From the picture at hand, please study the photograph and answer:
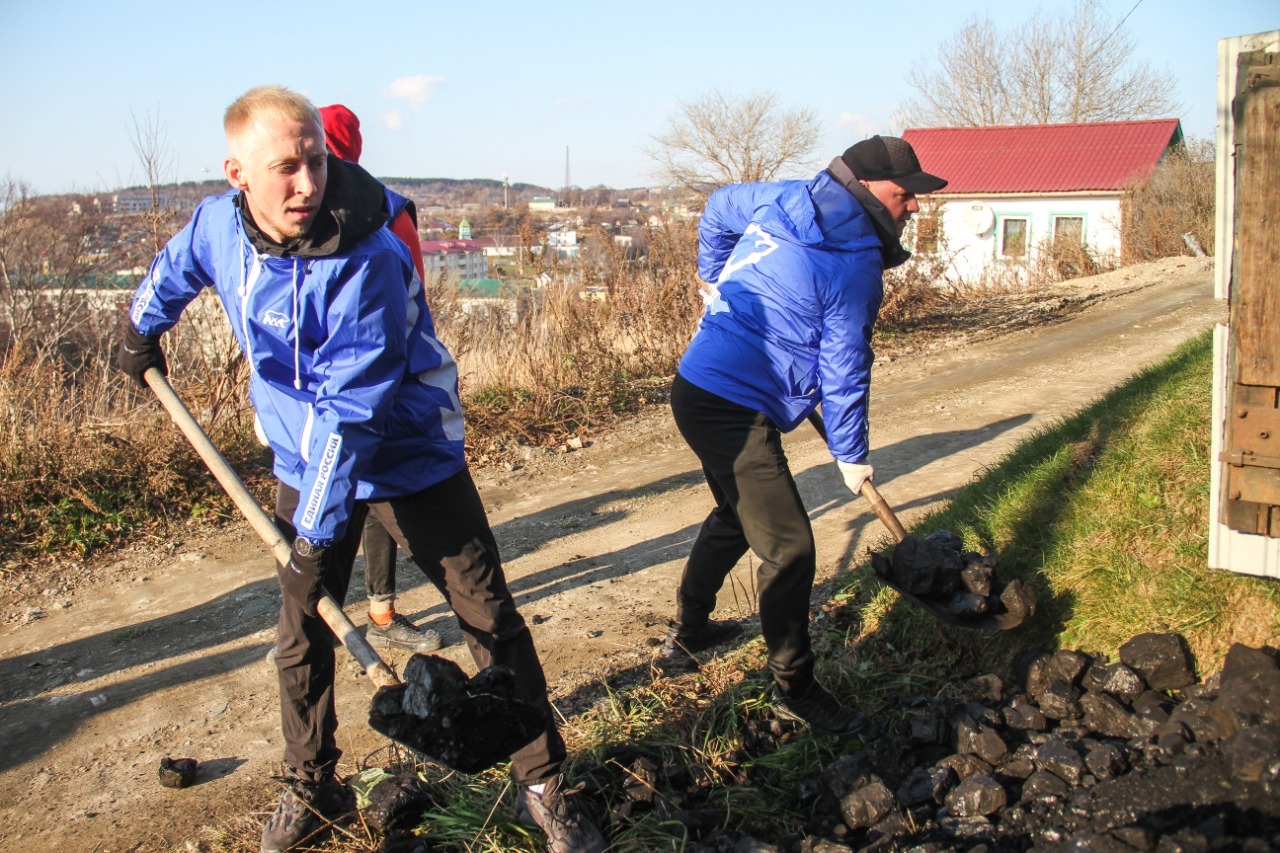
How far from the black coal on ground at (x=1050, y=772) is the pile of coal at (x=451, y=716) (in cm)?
51

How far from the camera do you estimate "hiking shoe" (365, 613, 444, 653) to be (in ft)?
14.8

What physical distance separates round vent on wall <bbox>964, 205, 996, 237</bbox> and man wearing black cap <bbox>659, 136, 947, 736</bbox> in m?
30.5

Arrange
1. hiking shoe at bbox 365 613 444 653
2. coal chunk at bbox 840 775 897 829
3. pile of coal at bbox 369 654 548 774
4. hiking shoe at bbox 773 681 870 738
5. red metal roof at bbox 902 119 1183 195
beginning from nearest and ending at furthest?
pile of coal at bbox 369 654 548 774
coal chunk at bbox 840 775 897 829
hiking shoe at bbox 773 681 870 738
hiking shoe at bbox 365 613 444 653
red metal roof at bbox 902 119 1183 195

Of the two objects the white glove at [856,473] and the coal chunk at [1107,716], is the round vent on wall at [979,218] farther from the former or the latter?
the coal chunk at [1107,716]

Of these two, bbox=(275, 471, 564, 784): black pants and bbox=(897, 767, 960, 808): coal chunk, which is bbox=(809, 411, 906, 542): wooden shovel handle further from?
bbox=(275, 471, 564, 784): black pants

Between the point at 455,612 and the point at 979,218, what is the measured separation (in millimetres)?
32027

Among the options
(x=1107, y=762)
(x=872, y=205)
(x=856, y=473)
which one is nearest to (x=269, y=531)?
(x=856, y=473)

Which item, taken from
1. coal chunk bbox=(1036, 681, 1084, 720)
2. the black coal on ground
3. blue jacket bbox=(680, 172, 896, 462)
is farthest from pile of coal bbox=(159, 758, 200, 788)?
coal chunk bbox=(1036, 681, 1084, 720)

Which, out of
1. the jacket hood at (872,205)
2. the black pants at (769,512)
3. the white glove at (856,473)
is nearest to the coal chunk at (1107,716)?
the black pants at (769,512)

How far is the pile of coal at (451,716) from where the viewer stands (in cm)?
254

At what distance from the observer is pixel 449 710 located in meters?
2.55

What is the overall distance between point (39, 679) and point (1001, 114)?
44294mm

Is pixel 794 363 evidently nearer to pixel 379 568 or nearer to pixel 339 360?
pixel 339 360

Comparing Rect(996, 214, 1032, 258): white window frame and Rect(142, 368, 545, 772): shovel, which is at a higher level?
Rect(996, 214, 1032, 258): white window frame
